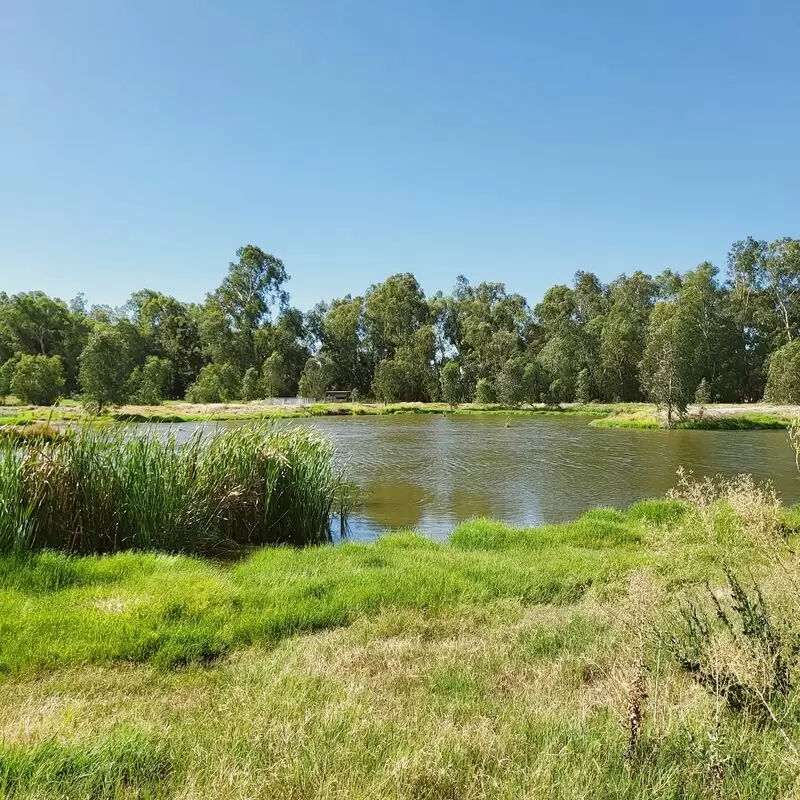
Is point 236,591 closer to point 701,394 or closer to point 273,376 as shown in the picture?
point 701,394

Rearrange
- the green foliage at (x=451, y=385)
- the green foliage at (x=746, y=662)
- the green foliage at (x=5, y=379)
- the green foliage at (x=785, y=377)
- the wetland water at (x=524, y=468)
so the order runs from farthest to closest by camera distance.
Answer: the green foliage at (x=451, y=385) → the green foliage at (x=5, y=379) → the green foliage at (x=785, y=377) → the wetland water at (x=524, y=468) → the green foliage at (x=746, y=662)

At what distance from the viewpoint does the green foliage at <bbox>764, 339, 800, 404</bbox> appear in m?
48.6

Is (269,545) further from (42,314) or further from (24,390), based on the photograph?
(42,314)

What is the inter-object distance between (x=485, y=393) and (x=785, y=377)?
2880 centimetres

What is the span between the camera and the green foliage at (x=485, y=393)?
65500mm

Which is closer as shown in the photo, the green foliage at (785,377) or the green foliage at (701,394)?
the green foliage at (785,377)

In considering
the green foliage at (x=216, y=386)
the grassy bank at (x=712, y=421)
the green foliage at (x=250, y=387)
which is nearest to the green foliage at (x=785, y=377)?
the grassy bank at (x=712, y=421)

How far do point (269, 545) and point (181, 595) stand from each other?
3547mm

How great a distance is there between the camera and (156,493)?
8391mm

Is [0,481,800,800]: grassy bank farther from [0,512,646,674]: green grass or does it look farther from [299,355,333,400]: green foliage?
[299,355,333,400]: green foliage

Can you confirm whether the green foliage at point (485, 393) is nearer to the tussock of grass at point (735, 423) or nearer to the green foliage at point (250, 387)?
the tussock of grass at point (735, 423)

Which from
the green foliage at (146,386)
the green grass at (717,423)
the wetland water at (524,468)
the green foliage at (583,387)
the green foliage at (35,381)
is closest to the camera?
the wetland water at (524,468)

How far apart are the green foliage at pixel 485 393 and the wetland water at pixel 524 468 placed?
26.6 metres

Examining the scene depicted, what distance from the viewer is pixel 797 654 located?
3426 millimetres
